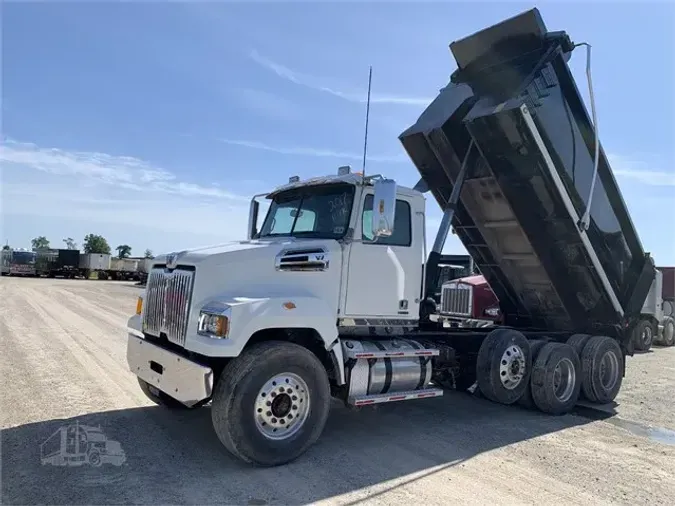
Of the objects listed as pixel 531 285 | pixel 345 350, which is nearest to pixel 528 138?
pixel 531 285

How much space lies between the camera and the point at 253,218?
22.6ft

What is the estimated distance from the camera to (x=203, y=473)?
14.6 feet

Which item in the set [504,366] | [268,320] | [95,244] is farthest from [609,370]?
[95,244]

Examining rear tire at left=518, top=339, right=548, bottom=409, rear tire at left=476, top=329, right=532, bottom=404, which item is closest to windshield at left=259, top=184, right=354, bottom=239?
rear tire at left=476, top=329, right=532, bottom=404

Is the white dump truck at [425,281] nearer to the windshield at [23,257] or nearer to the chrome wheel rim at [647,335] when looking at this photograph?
the chrome wheel rim at [647,335]

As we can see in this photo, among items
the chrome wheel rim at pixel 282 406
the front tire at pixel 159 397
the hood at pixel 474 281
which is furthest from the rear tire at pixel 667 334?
the front tire at pixel 159 397

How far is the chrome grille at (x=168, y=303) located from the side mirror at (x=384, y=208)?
6.04 feet

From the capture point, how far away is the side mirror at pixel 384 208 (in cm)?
511

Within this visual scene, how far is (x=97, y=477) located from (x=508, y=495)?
10.9ft

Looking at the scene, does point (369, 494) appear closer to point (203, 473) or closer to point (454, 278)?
point (203, 473)

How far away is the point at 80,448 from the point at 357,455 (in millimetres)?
2586

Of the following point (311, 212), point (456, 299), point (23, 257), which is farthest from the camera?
point (23, 257)

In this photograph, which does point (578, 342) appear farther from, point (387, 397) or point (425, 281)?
point (387, 397)

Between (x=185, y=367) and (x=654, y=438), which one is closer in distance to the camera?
(x=185, y=367)
